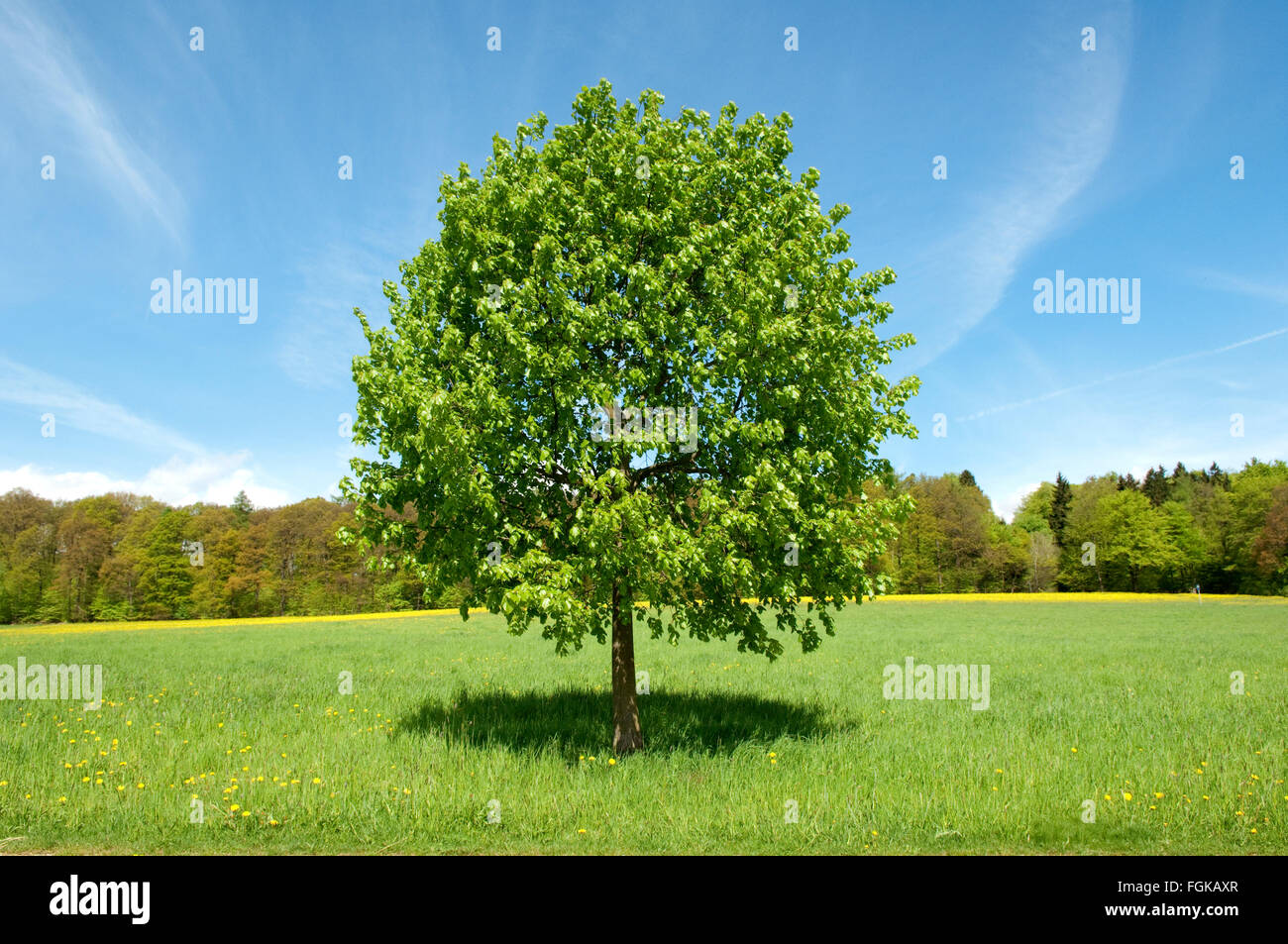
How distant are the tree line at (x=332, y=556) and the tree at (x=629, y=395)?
51.7 metres

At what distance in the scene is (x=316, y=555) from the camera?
248ft

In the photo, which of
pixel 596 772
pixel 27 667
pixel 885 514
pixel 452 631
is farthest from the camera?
pixel 452 631

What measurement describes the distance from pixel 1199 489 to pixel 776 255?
116769 millimetres

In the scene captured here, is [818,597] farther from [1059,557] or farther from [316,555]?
[1059,557]

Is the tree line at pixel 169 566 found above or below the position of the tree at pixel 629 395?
below

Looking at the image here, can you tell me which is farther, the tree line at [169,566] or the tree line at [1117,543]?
the tree line at [1117,543]

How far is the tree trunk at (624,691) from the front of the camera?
1139 cm

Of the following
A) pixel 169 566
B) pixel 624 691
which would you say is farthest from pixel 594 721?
pixel 169 566

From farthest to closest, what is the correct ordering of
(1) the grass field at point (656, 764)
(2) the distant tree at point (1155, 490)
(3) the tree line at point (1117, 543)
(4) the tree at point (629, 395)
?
1. (2) the distant tree at point (1155, 490)
2. (3) the tree line at point (1117, 543)
3. (4) the tree at point (629, 395)
4. (1) the grass field at point (656, 764)

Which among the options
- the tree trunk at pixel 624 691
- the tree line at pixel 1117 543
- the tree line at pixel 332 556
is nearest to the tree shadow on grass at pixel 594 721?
the tree trunk at pixel 624 691

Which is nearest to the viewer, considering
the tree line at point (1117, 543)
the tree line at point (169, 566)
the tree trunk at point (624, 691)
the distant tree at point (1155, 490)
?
the tree trunk at point (624, 691)

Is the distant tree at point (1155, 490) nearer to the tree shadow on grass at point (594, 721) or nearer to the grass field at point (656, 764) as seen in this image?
the grass field at point (656, 764)
